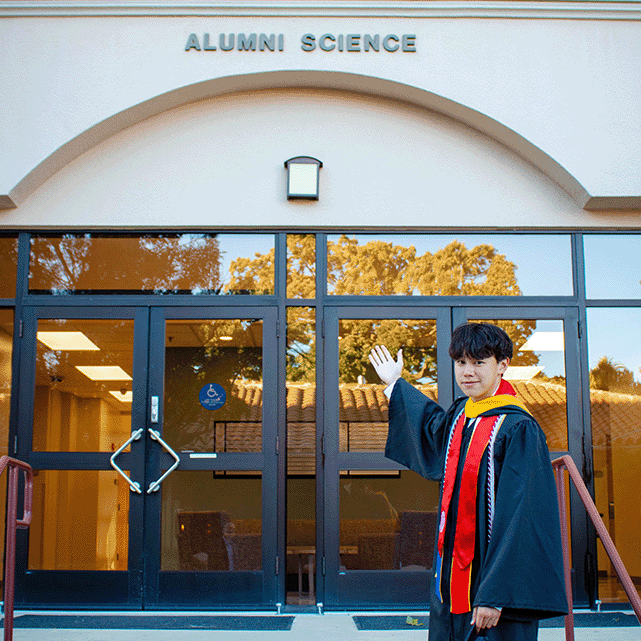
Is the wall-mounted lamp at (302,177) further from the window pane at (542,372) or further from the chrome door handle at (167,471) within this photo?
the chrome door handle at (167,471)

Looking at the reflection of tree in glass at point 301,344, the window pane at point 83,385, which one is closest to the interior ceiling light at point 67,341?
the window pane at point 83,385

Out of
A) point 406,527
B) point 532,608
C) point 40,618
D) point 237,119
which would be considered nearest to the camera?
point 532,608

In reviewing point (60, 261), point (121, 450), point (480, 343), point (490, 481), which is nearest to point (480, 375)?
point (480, 343)

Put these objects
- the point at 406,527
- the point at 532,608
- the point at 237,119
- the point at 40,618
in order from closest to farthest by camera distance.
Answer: the point at 532,608
the point at 40,618
the point at 406,527
the point at 237,119

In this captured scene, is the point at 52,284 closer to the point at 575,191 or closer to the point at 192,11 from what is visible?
the point at 192,11

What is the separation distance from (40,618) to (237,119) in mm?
3764

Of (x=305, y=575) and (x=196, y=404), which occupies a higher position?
(x=196, y=404)

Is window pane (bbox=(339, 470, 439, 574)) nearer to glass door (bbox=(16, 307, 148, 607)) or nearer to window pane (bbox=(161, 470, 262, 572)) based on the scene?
window pane (bbox=(161, 470, 262, 572))

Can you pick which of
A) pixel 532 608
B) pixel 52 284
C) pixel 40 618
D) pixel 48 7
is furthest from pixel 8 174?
pixel 532 608

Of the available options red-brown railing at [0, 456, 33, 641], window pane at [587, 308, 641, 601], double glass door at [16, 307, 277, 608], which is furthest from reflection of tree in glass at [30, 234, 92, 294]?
window pane at [587, 308, 641, 601]

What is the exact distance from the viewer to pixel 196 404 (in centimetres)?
517

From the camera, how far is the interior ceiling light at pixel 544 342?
5.30m

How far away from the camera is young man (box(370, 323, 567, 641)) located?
2.44 metres

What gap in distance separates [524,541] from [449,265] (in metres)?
3.15
